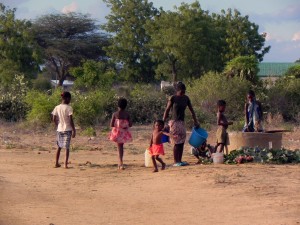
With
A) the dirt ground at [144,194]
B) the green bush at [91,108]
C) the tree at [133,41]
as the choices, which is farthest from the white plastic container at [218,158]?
the tree at [133,41]

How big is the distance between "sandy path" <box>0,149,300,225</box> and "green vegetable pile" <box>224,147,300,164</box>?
487 millimetres

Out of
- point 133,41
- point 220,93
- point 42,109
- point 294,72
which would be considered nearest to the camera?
point 42,109

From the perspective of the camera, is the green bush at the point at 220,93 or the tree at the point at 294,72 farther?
the tree at the point at 294,72

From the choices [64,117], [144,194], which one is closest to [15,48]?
[64,117]

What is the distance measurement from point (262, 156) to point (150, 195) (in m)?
3.45

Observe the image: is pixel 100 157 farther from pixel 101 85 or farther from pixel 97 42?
pixel 97 42

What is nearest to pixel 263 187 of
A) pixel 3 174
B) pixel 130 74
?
pixel 3 174

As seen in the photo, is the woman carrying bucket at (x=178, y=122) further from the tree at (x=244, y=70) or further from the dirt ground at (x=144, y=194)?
the tree at (x=244, y=70)

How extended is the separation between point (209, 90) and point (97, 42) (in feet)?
87.3

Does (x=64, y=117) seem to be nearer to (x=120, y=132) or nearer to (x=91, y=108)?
(x=120, y=132)

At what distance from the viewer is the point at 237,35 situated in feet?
158

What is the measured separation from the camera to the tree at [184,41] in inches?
1678

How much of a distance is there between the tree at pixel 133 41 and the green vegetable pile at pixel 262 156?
1425 inches

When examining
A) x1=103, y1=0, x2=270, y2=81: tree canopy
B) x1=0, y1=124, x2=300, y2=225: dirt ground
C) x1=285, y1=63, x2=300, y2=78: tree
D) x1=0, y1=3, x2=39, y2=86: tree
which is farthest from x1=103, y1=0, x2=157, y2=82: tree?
x1=0, y1=124, x2=300, y2=225: dirt ground
